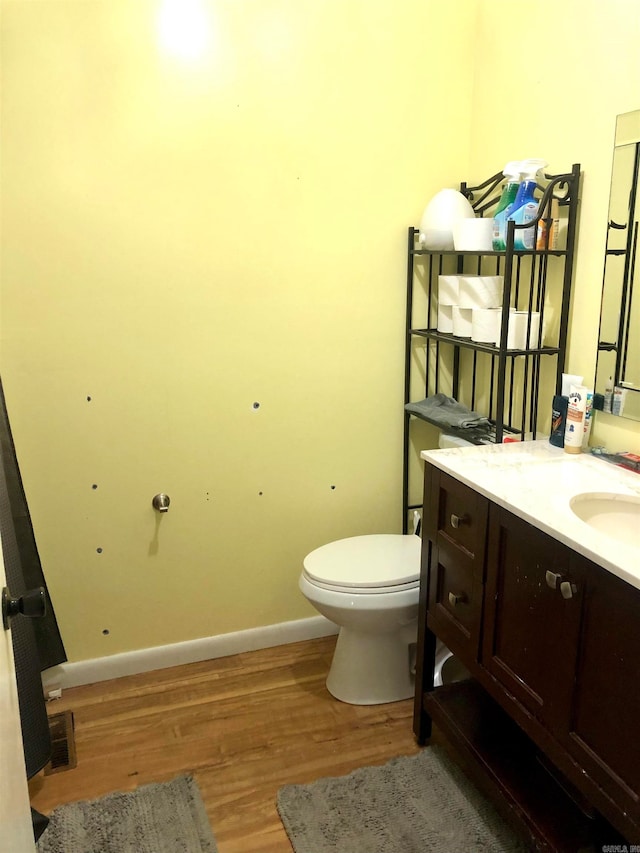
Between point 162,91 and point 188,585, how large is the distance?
1.58 m

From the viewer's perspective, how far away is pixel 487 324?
2.04 m

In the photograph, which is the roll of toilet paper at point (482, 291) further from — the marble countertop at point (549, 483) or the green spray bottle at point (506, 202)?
the marble countertop at point (549, 483)

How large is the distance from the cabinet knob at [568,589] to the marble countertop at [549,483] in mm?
77

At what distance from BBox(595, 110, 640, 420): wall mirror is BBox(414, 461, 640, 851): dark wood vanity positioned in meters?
0.53

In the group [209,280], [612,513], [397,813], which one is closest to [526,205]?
[612,513]

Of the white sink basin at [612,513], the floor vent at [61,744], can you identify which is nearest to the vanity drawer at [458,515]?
the white sink basin at [612,513]

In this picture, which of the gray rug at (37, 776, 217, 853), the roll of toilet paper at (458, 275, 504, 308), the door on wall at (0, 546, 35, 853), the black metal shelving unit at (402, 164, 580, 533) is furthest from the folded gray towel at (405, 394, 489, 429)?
the door on wall at (0, 546, 35, 853)

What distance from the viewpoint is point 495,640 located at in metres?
1.61

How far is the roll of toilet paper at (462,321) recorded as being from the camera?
2186mm

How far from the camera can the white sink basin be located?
1.56m

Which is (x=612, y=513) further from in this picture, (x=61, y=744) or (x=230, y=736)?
(x=61, y=744)

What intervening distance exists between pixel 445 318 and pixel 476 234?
0.38 m

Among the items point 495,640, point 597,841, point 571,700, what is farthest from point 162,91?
point 597,841

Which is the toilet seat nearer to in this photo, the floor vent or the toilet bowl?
the toilet bowl
